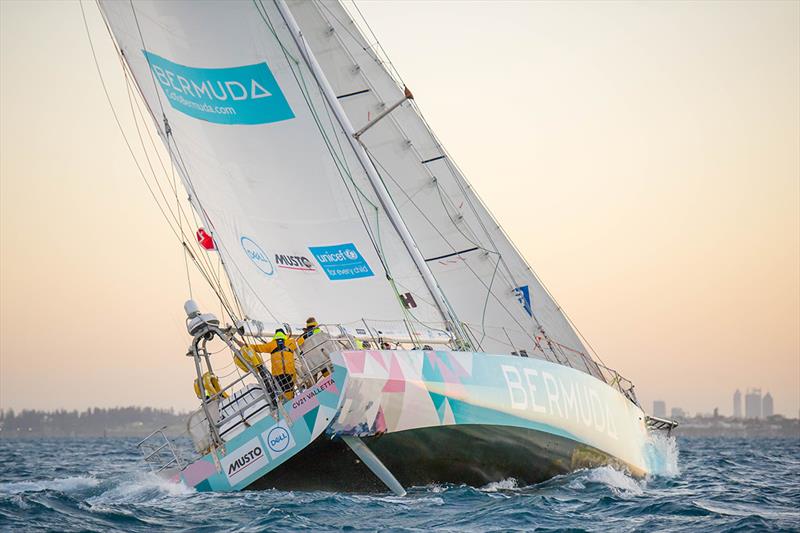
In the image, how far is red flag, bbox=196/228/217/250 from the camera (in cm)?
1305

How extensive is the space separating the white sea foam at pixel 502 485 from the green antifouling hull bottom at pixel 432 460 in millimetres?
59

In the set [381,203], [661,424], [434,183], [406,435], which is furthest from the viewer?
[661,424]

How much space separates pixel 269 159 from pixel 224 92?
108cm

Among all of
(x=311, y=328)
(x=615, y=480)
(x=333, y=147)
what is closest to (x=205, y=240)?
(x=333, y=147)

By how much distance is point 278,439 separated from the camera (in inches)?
407

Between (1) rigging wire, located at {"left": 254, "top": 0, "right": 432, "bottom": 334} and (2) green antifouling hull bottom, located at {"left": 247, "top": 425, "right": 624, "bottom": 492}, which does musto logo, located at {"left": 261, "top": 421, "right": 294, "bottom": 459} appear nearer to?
(2) green antifouling hull bottom, located at {"left": 247, "top": 425, "right": 624, "bottom": 492}

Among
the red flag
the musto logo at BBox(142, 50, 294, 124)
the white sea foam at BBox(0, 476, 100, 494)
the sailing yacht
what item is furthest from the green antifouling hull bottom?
the musto logo at BBox(142, 50, 294, 124)

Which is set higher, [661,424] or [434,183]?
[434,183]

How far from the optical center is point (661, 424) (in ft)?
57.0

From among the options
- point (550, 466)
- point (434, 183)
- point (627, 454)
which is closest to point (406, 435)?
point (550, 466)

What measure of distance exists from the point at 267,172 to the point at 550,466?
5229 mm

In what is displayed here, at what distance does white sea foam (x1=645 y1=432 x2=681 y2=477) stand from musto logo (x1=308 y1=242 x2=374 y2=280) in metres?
6.07

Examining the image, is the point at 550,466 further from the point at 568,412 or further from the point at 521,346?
the point at 521,346

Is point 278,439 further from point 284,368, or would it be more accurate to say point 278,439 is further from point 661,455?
point 661,455
